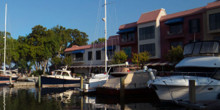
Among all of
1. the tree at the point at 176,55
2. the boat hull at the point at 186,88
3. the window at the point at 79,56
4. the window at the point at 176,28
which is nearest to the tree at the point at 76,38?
the window at the point at 79,56

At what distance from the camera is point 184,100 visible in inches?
623

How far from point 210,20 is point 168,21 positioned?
6.05 metres

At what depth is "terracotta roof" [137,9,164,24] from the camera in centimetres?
3666

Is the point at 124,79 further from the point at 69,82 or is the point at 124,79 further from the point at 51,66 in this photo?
the point at 51,66

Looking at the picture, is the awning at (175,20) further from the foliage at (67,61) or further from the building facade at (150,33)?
the foliage at (67,61)

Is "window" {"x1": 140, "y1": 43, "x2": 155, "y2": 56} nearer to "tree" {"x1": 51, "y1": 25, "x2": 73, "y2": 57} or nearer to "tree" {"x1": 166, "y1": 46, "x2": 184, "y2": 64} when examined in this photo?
"tree" {"x1": 166, "y1": 46, "x2": 184, "y2": 64}

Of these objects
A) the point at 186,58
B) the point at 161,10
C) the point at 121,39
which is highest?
the point at 161,10

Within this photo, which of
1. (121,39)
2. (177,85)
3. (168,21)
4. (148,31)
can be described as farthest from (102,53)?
(177,85)

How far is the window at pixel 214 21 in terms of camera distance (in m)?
29.6

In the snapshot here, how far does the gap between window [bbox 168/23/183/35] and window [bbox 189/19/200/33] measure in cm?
156

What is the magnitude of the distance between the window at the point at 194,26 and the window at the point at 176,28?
5.11 ft

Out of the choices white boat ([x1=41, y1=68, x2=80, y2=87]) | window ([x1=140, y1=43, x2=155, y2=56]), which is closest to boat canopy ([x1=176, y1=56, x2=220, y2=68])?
window ([x1=140, y1=43, x2=155, y2=56])

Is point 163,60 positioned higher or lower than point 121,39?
lower

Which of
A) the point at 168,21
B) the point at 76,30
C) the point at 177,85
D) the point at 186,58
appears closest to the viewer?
the point at 177,85
